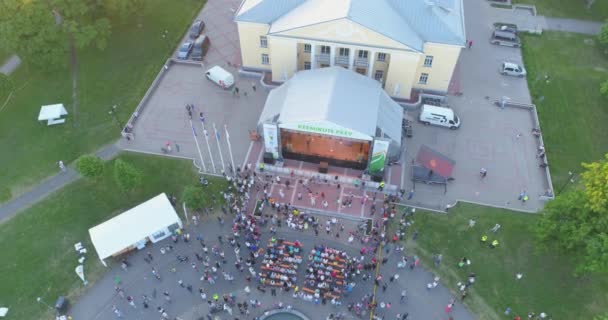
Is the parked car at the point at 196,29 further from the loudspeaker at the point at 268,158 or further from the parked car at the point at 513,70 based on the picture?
the parked car at the point at 513,70

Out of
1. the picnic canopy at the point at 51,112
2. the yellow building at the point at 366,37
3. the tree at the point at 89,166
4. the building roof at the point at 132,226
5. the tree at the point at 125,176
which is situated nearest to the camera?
the building roof at the point at 132,226

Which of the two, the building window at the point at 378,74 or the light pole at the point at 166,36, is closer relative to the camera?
the building window at the point at 378,74

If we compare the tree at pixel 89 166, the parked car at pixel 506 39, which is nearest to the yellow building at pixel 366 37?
the parked car at pixel 506 39

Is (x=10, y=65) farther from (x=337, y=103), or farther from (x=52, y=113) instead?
(x=337, y=103)

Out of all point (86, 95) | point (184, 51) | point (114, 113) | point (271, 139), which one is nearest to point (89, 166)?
point (114, 113)

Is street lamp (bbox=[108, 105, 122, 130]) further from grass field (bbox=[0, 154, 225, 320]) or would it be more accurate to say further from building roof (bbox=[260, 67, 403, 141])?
building roof (bbox=[260, 67, 403, 141])

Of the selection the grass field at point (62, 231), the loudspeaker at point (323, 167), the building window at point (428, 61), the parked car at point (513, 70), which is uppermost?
the building window at point (428, 61)

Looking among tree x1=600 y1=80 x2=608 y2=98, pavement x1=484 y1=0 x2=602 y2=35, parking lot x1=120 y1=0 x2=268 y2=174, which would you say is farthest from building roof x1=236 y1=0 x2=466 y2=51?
tree x1=600 y1=80 x2=608 y2=98
